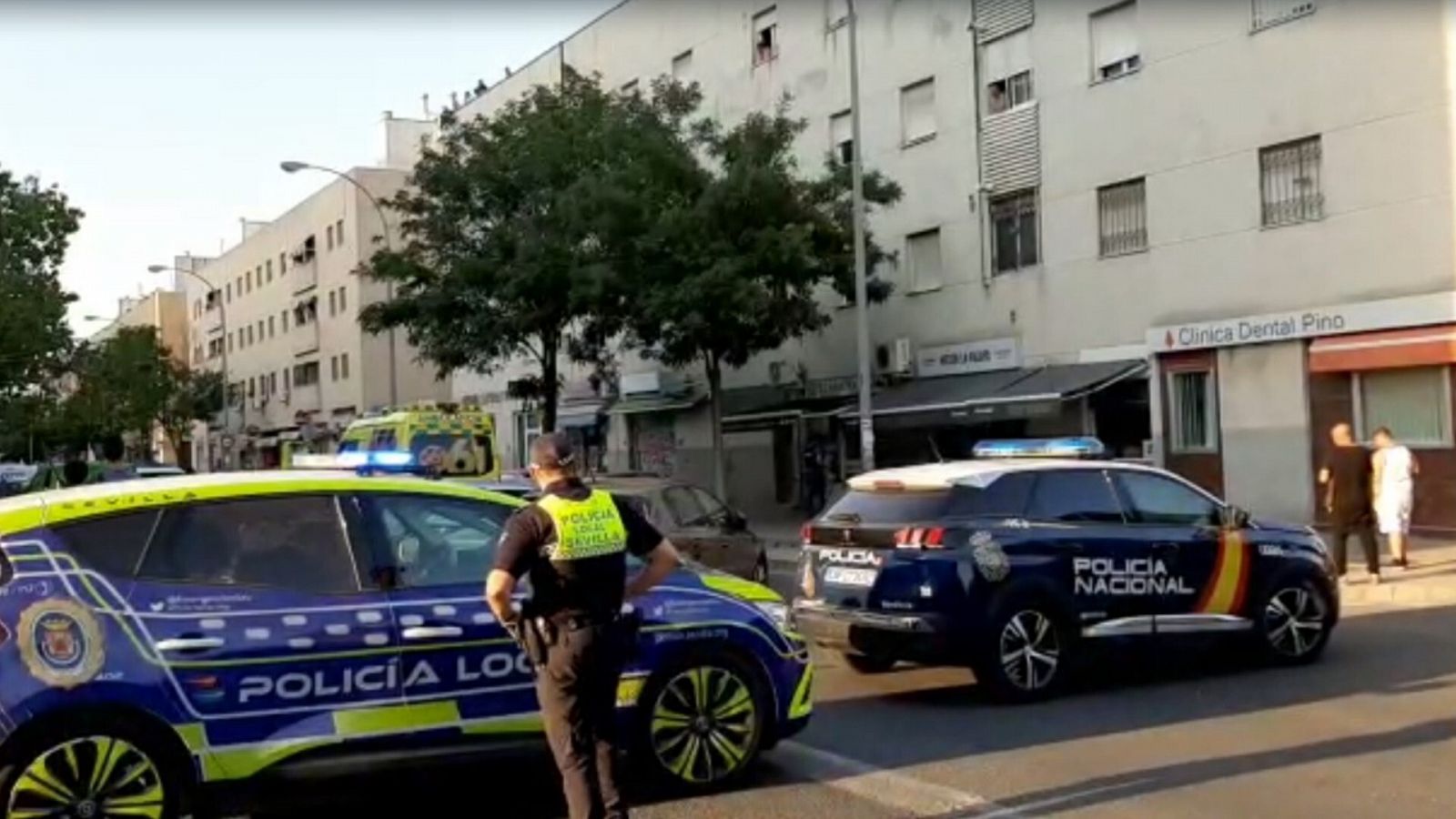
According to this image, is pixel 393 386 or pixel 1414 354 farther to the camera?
pixel 393 386

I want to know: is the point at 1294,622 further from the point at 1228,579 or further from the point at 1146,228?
the point at 1146,228

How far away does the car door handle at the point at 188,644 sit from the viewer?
6016mm

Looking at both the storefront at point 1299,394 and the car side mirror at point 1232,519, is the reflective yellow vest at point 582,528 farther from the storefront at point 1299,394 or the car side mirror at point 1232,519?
the storefront at point 1299,394

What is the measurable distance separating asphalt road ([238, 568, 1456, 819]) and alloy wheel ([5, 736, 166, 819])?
612mm

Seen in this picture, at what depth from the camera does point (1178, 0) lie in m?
23.7

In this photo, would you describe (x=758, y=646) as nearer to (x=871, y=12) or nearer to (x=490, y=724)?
Answer: (x=490, y=724)

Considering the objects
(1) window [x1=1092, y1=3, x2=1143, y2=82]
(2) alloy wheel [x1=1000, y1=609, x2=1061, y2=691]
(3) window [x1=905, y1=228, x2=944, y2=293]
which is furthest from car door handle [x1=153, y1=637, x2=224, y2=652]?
(3) window [x1=905, y1=228, x2=944, y2=293]

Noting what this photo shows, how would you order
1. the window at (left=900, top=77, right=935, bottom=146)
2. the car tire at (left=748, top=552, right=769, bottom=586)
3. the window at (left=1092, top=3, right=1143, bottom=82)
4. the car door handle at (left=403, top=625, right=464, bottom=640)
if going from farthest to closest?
the window at (left=900, top=77, right=935, bottom=146), the window at (left=1092, top=3, right=1143, bottom=82), the car tire at (left=748, top=552, right=769, bottom=586), the car door handle at (left=403, top=625, right=464, bottom=640)

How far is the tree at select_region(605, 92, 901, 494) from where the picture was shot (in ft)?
80.0

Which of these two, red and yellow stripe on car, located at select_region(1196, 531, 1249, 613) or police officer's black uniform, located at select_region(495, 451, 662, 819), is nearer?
police officer's black uniform, located at select_region(495, 451, 662, 819)

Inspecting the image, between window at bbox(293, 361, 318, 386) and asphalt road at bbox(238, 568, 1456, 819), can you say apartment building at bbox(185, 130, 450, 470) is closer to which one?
window at bbox(293, 361, 318, 386)

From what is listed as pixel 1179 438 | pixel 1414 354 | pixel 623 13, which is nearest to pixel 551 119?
pixel 623 13

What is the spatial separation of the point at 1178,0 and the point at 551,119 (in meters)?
12.1

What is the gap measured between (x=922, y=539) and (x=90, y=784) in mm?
5133
